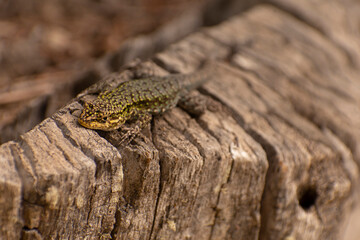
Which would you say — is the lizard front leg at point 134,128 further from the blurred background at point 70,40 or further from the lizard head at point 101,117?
the blurred background at point 70,40

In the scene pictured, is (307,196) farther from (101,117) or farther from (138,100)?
(101,117)

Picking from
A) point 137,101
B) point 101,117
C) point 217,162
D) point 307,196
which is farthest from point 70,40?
point 307,196

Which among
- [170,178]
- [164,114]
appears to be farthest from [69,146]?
[164,114]

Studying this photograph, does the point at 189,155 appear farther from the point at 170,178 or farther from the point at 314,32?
the point at 314,32

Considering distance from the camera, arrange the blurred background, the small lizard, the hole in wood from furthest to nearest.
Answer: the blurred background, the hole in wood, the small lizard

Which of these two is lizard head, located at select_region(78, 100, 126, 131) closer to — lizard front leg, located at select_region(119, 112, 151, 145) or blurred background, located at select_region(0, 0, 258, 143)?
lizard front leg, located at select_region(119, 112, 151, 145)

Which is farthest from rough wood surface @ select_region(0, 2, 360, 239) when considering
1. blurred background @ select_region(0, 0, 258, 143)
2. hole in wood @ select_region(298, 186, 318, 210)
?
blurred background @ select_region(0, 0, 258, 143)
